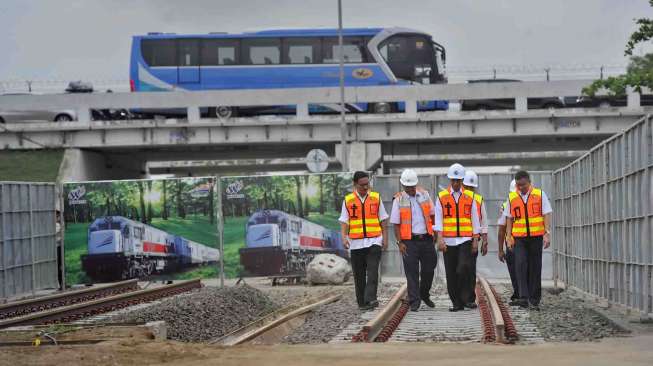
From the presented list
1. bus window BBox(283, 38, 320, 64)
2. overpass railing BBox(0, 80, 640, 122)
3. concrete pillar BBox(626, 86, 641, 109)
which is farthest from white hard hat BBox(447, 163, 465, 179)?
bus window BBox(283, 38, 320, 64)

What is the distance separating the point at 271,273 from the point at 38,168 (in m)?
27.9

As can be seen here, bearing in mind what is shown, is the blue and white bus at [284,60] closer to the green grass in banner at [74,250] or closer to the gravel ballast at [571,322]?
the green grass in banner at [74,250]

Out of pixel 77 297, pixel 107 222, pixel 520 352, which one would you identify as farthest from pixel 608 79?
pixel 520 352

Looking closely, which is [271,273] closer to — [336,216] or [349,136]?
[336,216]

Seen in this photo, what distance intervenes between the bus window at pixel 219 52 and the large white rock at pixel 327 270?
3201 centimetres

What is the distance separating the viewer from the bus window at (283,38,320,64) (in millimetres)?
57250

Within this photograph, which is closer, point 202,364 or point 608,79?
point 202,364

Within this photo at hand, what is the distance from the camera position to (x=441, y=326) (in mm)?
14562

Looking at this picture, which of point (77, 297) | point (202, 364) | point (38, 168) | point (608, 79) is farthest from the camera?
point (38, 168)

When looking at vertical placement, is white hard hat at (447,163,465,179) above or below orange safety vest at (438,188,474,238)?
above

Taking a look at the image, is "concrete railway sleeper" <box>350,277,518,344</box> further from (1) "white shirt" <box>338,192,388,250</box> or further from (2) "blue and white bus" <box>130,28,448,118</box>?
(2) "blue and white bus" <box>130,28,448,118</box>

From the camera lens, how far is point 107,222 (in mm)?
27250

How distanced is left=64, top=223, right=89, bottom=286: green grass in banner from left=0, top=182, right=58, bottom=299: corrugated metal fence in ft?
1.22

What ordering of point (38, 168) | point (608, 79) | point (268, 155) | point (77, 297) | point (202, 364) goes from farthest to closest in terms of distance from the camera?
point (268, 155), point (38, 168), point (608, 79), point (77, 297), point (202, 364)
